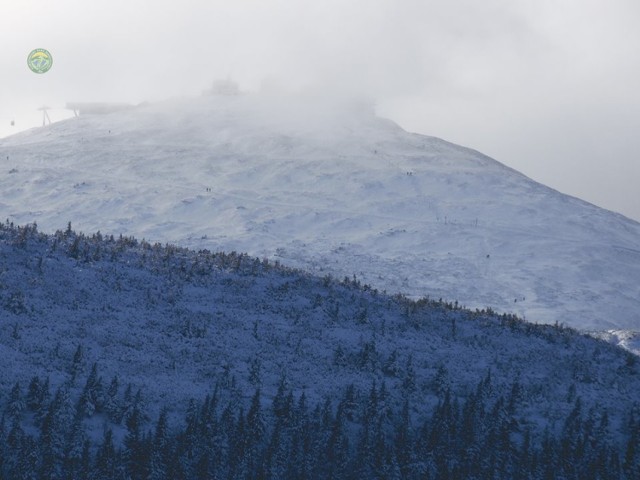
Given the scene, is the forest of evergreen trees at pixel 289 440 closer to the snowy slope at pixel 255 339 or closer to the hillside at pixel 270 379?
the hillside at pixel 270 379

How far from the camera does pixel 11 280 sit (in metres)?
61.2

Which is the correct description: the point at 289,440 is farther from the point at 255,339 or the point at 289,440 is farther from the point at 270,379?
the point at 255,339

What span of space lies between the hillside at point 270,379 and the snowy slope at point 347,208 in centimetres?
2582

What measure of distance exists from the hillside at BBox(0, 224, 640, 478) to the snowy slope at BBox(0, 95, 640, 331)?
25.8 meters

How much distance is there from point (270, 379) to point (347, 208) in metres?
64.3

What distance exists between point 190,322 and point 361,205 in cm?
6055

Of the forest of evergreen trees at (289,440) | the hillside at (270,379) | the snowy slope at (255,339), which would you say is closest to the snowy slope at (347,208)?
the snowy slope at (255,339)

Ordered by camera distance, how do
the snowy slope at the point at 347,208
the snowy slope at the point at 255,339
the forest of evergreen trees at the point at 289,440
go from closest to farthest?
the forest of evergreen trees at the point at 289,440 → the snowy slope at the point at 255,339 → the snowy slope at the point at 347,208

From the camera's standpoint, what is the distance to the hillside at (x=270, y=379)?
46.1 metres

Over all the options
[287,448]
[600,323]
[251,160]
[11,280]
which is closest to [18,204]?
[251,160]

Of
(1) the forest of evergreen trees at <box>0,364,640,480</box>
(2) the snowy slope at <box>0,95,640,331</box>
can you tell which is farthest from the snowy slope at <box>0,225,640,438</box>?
(2) the snowy slope at <box>0,95,640,331</box>

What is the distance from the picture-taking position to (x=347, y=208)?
118438mm

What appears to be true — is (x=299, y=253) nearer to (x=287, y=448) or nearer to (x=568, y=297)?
(x=568, y=297)

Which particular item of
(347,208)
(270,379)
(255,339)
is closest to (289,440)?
(270,379)
